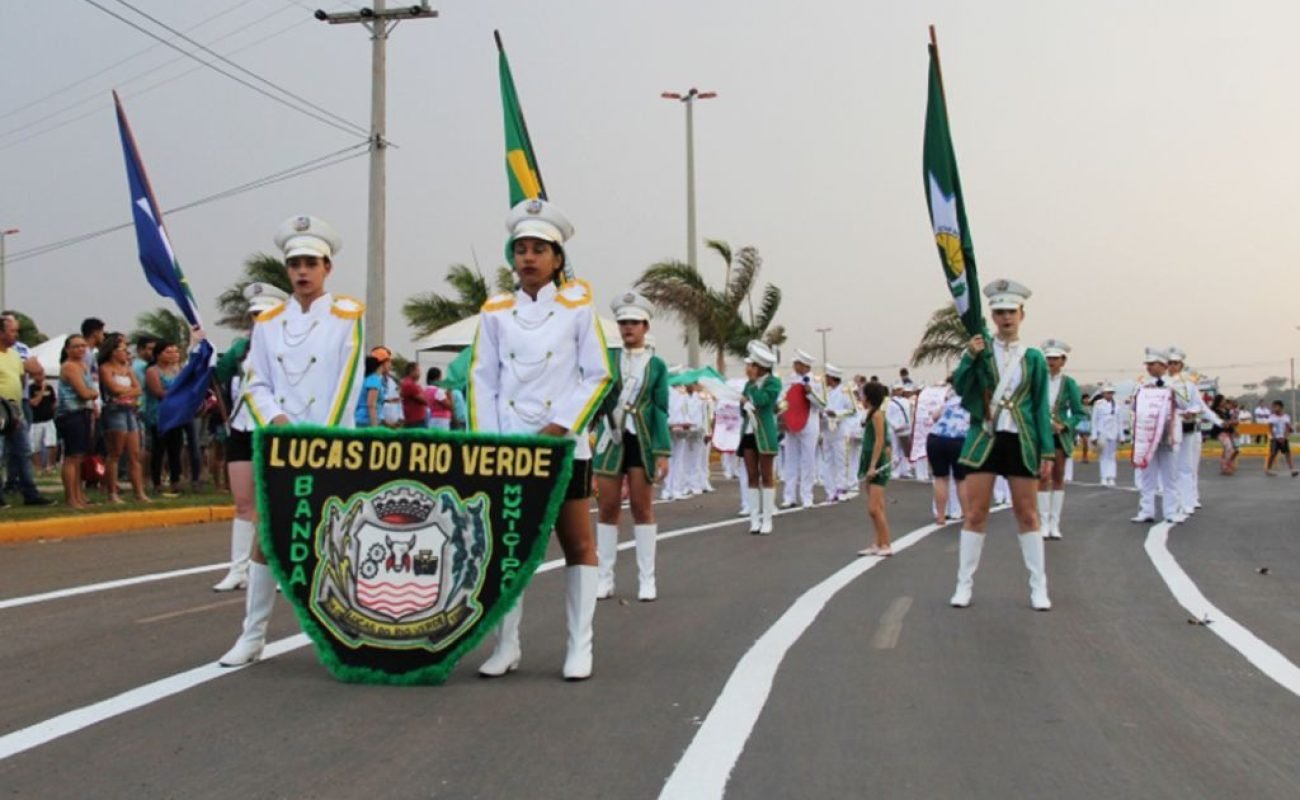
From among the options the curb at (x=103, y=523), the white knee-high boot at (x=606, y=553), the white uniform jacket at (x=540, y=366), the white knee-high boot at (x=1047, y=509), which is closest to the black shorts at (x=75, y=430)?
the curb at (x=103, y=523)

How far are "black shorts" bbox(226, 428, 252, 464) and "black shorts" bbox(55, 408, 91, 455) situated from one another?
7.75 m

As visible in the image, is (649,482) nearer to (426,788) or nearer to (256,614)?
A: (256,614)

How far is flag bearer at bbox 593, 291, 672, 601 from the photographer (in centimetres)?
971

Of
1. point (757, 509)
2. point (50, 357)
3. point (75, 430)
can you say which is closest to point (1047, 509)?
point (757, 509)

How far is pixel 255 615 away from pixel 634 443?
350 cm

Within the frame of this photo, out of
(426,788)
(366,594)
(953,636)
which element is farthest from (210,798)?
(953,636)

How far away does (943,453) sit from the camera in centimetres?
1609

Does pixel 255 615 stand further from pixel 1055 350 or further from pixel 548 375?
pixel 1055 350

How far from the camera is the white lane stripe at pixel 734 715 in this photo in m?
4.92

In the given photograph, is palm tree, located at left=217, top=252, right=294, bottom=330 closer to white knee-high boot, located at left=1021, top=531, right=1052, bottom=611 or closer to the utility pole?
the utility pole

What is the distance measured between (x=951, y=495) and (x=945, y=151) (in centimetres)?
1164

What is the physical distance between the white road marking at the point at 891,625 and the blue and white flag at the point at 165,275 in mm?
4736

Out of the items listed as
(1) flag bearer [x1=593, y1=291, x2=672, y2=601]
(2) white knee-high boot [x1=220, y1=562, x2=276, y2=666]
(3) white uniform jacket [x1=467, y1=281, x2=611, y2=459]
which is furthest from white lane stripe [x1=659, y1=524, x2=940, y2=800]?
(2) white knee-high boot [x1=220, y1=562, x2=276, y2=666]

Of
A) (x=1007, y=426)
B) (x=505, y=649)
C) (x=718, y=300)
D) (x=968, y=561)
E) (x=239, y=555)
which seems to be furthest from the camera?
(x=718, y=300)
